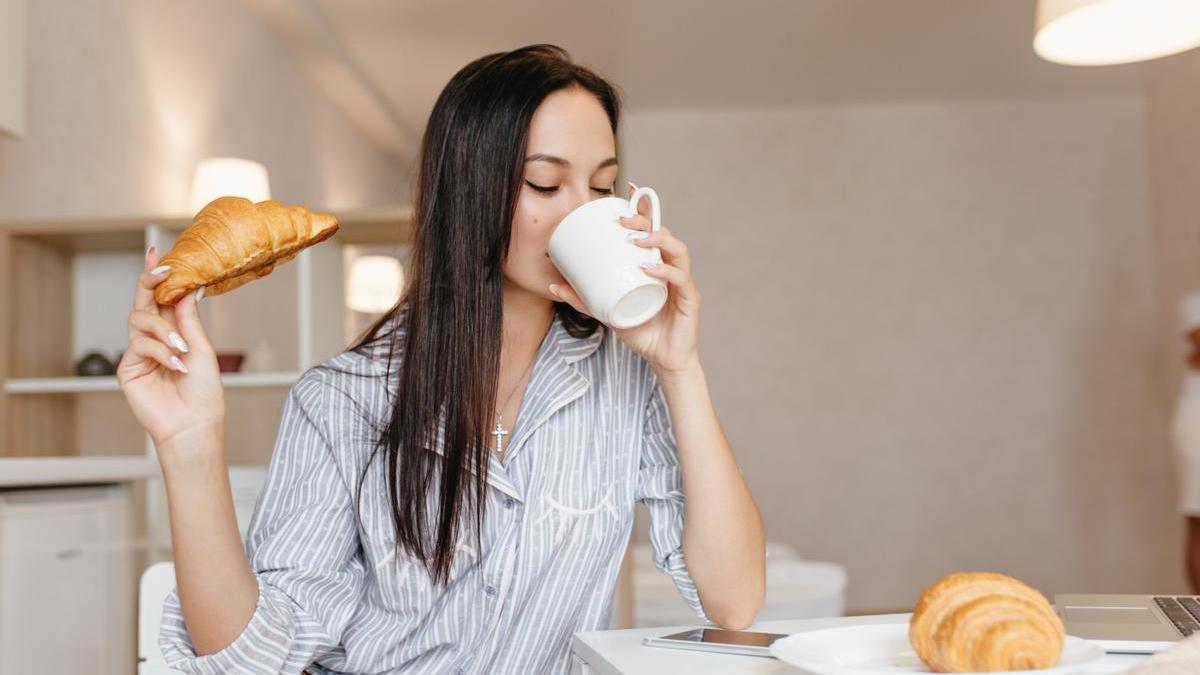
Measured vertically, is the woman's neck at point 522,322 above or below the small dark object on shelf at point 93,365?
below

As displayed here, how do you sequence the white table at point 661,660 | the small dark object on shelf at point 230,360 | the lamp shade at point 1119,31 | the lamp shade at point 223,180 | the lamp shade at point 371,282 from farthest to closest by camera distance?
the lamp shade at point 223,180
the lamp shade at point 371,282
the small dark object on shelf at point 230,360
the lamp shade at point 1119,31
the white table at point 661,660

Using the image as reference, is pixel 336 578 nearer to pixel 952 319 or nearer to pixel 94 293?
pixel 94 293

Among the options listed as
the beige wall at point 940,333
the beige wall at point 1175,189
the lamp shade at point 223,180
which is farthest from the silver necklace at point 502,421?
the beige wall at point 940,333

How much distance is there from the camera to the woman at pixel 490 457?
38.1 inches

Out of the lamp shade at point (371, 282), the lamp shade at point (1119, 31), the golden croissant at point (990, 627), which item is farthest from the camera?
the lamp shade at point (371, 282)

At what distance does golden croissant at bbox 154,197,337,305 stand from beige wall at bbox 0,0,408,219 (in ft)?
5.59

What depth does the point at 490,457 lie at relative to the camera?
3.38ft

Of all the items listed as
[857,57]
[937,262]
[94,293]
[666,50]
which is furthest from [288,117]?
[937,262]

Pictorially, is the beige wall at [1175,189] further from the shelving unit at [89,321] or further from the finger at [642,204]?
the finger at [642,204]

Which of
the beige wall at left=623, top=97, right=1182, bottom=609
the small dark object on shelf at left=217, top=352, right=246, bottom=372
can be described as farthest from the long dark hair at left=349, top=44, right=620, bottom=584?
the beige wall at left=623, top=97, right=1182, bottom=609

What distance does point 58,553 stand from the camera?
5.77 ft

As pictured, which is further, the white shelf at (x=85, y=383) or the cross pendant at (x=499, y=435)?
the white shelf at (x=85, y=383)

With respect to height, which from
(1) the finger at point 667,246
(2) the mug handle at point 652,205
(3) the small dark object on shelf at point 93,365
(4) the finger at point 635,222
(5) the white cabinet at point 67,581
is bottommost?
(5) the white cabinet at point 67,581

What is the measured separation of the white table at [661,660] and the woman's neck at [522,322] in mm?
381
